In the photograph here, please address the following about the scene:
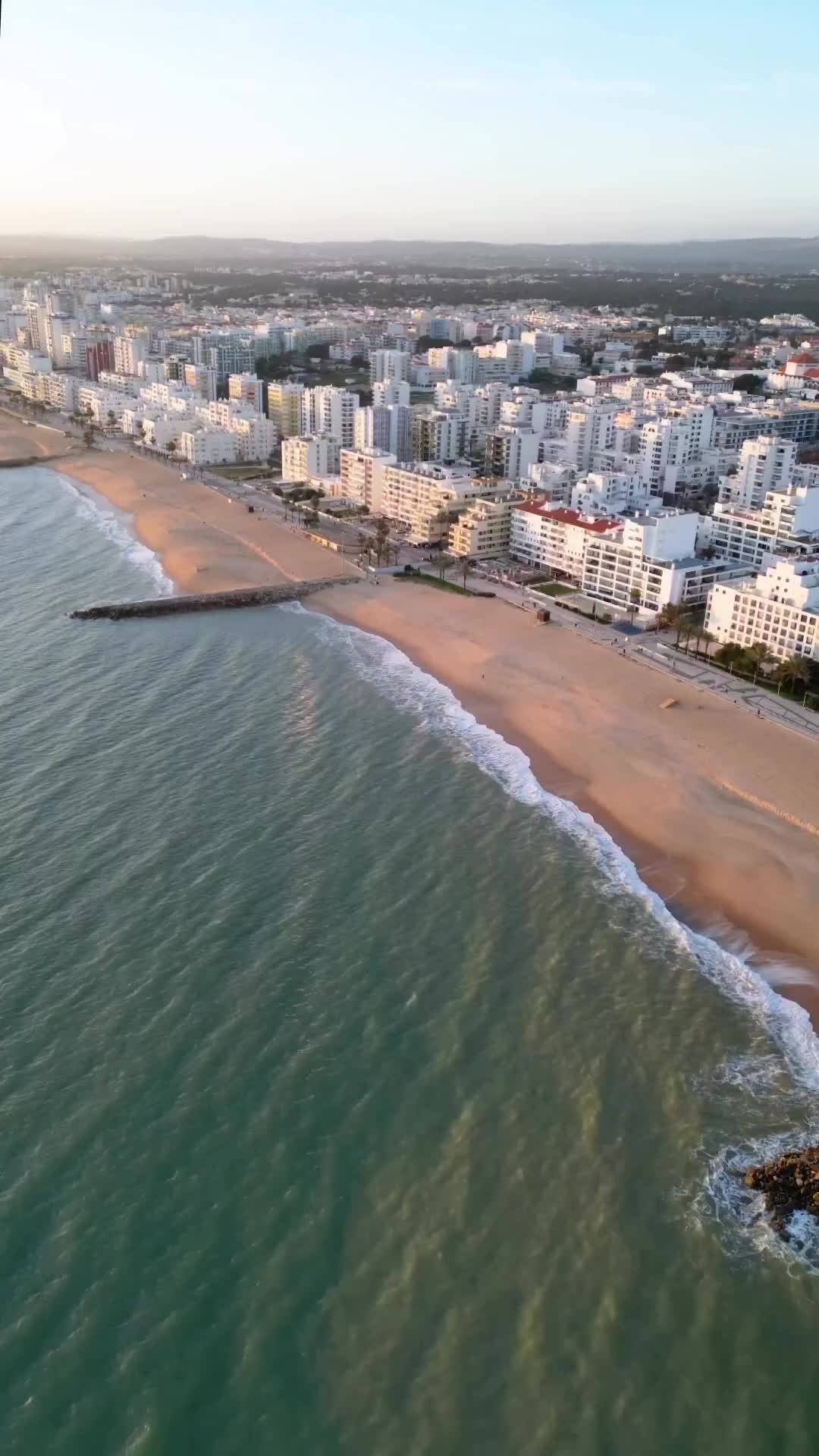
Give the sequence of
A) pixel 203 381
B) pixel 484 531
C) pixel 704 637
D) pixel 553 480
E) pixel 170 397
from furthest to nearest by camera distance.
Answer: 1. pixel 203 381
2. pixel 170 397
3. pixel 553 480
4. pixel 484 531
5. pixel 704 637

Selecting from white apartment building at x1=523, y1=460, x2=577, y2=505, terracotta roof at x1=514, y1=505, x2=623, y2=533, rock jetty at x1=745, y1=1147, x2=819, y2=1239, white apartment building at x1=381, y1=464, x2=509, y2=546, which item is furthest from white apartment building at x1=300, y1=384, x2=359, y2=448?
rock jetty at x1=745, y1=1147, x2=819, y2=1239

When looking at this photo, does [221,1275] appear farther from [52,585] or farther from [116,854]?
[52,585]

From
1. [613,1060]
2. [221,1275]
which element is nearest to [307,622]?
[613,1060]

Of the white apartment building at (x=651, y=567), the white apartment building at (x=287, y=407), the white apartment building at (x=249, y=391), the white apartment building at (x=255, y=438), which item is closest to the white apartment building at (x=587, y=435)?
the white apartment building at (x=287, y=407)

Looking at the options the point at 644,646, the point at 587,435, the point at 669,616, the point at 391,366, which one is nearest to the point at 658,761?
the point at 644,646

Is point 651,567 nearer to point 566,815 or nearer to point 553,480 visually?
point 553,480

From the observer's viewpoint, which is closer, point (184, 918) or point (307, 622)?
point (184, 918)

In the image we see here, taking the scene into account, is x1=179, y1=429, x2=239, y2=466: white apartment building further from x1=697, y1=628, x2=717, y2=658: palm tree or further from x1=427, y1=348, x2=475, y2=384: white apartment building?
x1=697, y1=628, x2=717, y2=658: palm tree
